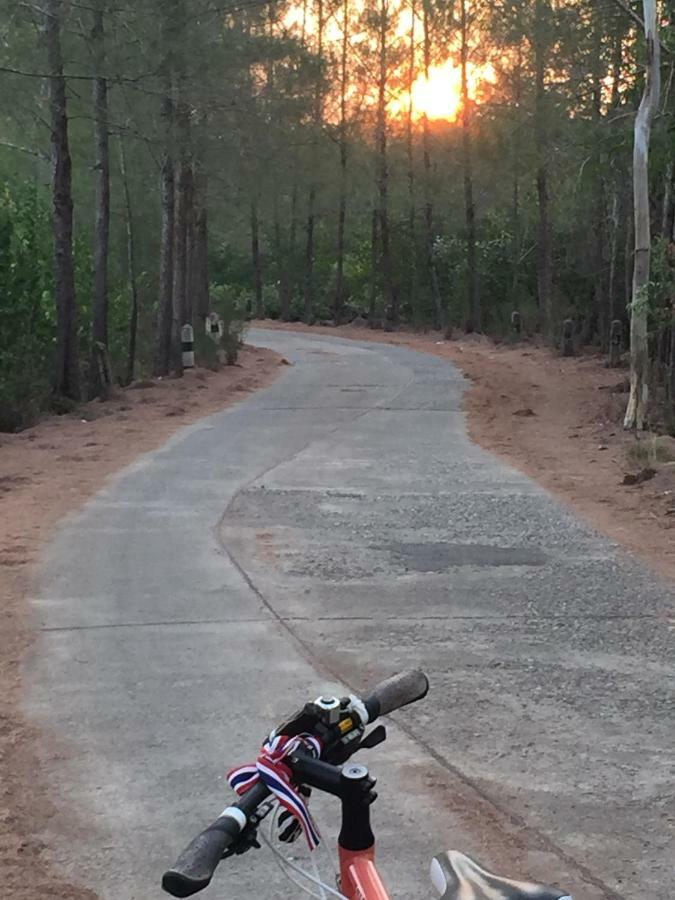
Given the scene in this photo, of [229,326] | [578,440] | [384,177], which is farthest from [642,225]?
[384,177]

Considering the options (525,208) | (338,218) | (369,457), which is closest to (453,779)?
(369,457)

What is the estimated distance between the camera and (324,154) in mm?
42688

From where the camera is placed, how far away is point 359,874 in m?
1.93

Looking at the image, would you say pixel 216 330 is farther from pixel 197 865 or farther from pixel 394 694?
pixel 197 865

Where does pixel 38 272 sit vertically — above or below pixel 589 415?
above

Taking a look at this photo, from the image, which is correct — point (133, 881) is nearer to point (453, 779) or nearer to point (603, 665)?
point (453, 779)

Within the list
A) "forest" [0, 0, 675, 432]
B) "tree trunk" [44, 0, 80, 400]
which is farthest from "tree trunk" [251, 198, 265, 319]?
"tree trunk" [44, 0, 80, 400]

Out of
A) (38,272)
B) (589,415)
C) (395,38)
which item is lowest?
(589,415)

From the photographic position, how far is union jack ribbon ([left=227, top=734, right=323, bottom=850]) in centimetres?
187

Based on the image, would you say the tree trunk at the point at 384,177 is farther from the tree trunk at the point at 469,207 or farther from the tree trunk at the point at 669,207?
the tree trunk at the point at 669,207

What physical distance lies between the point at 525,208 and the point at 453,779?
39.3 m

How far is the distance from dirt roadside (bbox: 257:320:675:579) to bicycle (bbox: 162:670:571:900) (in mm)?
6086

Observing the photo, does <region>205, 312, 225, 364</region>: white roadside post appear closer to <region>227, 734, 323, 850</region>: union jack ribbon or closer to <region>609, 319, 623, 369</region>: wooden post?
<region>609, 319, 623, 369</region>: wooden post

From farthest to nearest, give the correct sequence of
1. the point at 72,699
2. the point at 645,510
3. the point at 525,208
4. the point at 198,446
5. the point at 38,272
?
the point at 525,208 → the point at 38,272 → the point at 198,446 → the point at 645,510 → the point at 72,699
